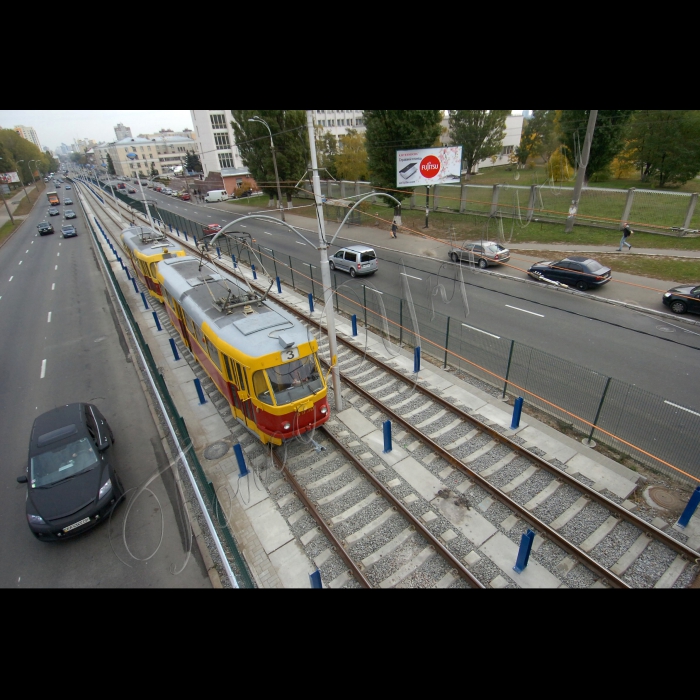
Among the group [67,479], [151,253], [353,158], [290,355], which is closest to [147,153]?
[353,158]

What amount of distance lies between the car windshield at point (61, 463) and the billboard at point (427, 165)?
29.8 metres

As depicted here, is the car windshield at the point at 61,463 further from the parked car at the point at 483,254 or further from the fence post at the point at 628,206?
the fence post at the point at 628,206

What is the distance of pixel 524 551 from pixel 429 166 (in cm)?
3089

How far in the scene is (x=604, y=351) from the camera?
49.1 feet

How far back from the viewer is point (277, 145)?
45750 millimetres

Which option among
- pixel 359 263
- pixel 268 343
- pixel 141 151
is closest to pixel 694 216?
pixel 359 263

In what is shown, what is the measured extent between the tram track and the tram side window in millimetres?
2082

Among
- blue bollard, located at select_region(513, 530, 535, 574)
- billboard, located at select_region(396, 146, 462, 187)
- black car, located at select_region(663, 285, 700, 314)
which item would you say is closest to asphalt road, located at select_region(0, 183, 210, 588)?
blue bollard, located at select_region(513, 530, 535, 574)

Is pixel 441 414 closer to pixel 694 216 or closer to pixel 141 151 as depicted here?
pixel 694 216

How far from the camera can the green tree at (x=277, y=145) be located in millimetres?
44188

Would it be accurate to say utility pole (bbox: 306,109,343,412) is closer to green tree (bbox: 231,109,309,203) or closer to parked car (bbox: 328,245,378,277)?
parked car (bbox: 328,245,378,277)

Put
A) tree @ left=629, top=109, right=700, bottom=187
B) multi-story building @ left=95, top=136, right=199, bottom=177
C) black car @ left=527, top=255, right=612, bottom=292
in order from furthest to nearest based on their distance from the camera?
multi-story building @ left=95, top=136, right=199, bottom=177, tree @ left=629, top=109, right=700, bottom=187, black car @ left=527, top=255, right=612, bottom=292

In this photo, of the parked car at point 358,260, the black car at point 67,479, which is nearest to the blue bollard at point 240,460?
the black car at point 67,479

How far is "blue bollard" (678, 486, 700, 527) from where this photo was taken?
8023mm
